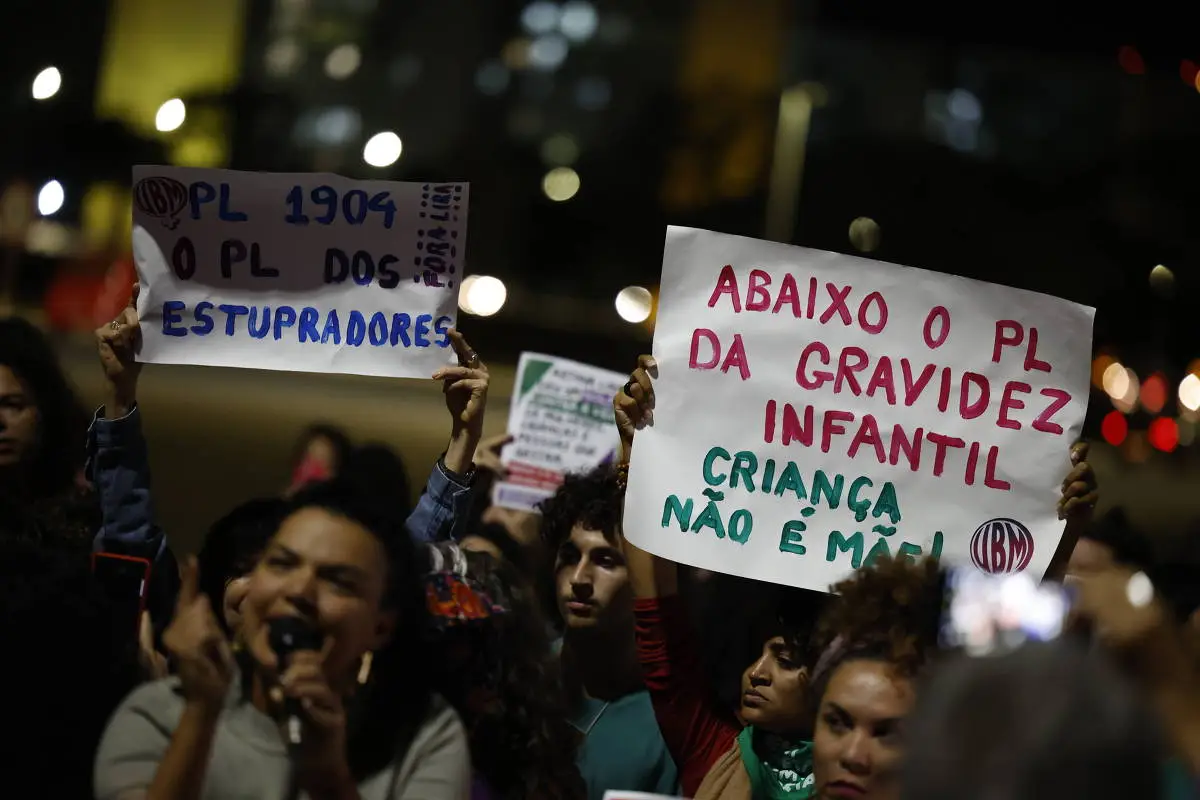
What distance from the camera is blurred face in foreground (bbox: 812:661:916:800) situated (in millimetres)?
2434

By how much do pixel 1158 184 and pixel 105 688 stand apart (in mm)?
15119

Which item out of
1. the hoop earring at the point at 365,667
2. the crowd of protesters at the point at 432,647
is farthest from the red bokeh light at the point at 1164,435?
the hoop earring at the point at 365,667

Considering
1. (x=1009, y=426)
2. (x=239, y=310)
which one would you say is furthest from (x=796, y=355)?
(x=239, y=310)

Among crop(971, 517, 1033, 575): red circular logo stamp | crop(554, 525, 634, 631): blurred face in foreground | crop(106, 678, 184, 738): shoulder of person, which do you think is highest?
crop(971, 517, 1033, 575): red circular logo stamp

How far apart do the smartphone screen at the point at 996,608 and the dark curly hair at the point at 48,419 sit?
1966 millimetres

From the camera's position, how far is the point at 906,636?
8.54ft

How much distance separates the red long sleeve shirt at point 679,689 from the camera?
297 cm

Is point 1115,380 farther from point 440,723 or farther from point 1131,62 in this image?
point 440,723

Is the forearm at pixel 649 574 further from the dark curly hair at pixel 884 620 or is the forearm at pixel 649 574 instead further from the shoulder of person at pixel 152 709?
the shoulder of person at pixel 152 709

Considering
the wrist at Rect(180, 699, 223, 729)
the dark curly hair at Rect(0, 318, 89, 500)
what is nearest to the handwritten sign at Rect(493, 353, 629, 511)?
the dark curly hair at Rect(0, 318, 89, 500)

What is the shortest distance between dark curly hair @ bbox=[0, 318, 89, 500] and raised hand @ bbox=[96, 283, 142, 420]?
0.35m

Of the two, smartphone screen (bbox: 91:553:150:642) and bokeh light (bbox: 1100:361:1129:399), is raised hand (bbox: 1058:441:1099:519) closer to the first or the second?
smartphone screen (bbox: 91:553:150:642)

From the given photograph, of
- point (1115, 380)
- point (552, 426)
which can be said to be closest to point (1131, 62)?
point (1115, 380)

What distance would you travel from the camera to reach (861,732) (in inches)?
97.6
